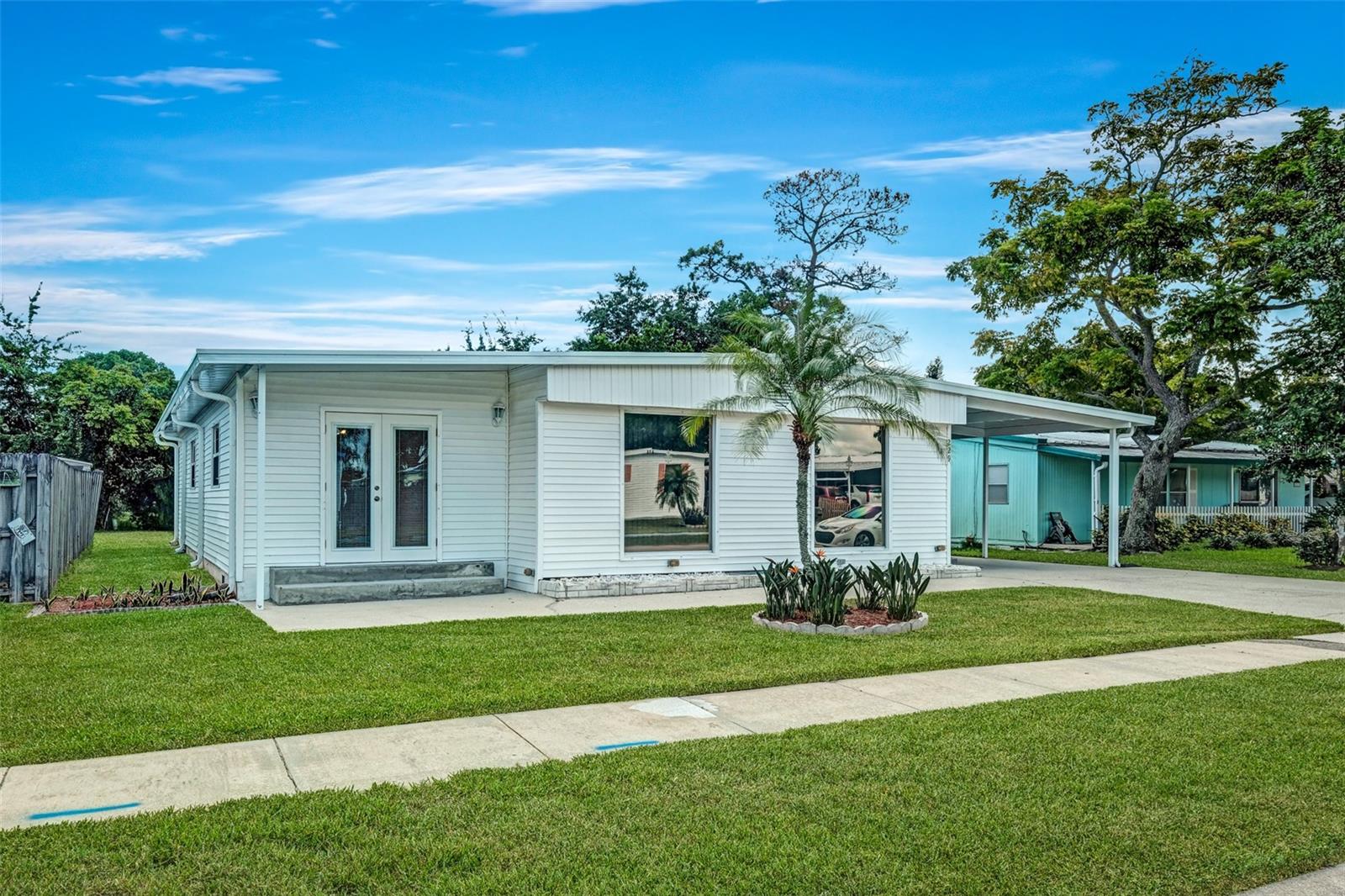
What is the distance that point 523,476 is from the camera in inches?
483

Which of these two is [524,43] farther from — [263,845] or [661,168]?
[263,845]

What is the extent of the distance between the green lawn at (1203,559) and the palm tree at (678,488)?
865cm

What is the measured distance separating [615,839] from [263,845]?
136cm

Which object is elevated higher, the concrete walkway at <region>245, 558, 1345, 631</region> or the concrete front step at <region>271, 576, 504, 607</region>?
the concrete front step at <region>271, 576, 504, 607</region>

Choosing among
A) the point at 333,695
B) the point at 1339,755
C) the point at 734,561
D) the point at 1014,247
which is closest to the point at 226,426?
the point at 734,561

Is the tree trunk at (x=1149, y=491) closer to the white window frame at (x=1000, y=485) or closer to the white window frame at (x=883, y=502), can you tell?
the white window frame at (x=1000, y=485)

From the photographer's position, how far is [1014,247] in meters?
21.0

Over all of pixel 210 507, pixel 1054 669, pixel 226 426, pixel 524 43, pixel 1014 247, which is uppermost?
pixel 524 43

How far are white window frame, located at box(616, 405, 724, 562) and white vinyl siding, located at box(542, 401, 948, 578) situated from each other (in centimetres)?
1

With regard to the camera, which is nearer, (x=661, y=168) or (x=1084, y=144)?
(x=661, y=168)

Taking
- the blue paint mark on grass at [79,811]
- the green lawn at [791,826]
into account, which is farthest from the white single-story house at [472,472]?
the green lawn at [791,826]

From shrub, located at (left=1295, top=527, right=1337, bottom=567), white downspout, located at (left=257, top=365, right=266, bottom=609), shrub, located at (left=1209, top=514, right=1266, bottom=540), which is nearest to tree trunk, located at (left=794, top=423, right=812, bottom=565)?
white downspout, located at (left=257, top=365, right=266, bottom=609)

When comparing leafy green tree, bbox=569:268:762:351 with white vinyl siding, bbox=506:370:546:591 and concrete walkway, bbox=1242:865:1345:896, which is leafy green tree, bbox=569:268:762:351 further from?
concrete walkway, bbox=1242:865:1345:896

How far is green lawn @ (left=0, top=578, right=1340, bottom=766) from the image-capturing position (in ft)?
18.5
